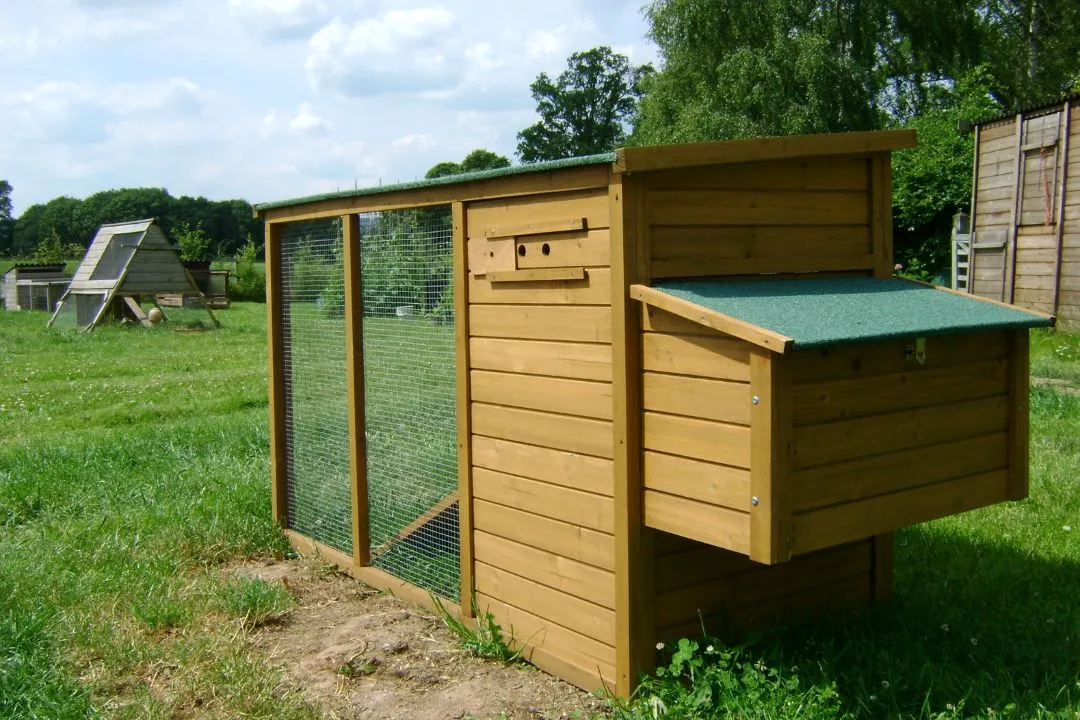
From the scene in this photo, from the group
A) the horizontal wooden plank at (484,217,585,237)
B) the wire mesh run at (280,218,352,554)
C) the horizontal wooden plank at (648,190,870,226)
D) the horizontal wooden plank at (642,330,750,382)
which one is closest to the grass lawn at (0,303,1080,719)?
the wire mesh run at (280,218,352,554)

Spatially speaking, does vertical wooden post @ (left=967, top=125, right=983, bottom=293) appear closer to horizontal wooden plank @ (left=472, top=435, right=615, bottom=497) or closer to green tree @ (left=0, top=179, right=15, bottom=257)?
horizontal wooden plank @ (left=472, top=435, right=615, bottom=497)

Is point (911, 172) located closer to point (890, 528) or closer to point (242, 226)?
point (890, 528)

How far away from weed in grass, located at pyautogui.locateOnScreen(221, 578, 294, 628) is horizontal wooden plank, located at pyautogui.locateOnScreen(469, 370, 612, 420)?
1.44 m

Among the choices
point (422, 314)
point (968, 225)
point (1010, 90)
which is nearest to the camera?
point (422, 314)

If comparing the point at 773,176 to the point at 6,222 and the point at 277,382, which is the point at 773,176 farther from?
the point at 6,222

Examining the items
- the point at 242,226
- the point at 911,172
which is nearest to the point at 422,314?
the point at 911,172

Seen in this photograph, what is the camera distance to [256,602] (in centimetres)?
482

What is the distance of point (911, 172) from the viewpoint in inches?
829

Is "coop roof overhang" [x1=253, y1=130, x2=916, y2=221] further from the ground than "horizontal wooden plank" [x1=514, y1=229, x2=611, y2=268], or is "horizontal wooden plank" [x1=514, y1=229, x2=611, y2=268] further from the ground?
"coop roof overhang" [x1=253, y1=130, x2=916, y2=221]

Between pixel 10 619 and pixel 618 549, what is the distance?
2.65m

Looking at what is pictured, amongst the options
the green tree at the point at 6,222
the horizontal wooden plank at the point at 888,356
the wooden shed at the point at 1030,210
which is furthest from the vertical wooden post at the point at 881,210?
the green tree at the point at 6,222

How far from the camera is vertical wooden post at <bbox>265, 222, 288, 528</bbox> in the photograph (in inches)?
237

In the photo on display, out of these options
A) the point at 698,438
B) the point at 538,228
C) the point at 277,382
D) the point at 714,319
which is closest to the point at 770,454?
the point at 698,438

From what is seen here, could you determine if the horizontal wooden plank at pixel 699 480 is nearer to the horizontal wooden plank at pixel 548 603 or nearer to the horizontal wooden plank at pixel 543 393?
the horizontal wooden plank at pixel 543 393
